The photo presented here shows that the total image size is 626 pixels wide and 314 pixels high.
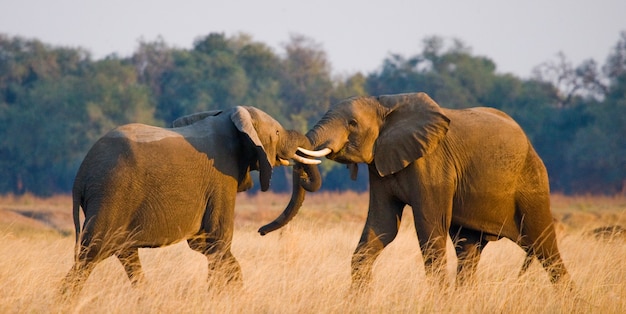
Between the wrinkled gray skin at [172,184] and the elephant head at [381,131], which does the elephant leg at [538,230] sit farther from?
the wrinkled gray skin at [172,184]

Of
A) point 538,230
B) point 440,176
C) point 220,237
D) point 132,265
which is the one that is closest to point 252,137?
point 220,237

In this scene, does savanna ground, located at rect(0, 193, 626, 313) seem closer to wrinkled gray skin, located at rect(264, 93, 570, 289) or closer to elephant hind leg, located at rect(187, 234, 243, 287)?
elephant hind leg, located at rect(187, 234, 243, 287)

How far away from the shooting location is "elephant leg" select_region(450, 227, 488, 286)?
33.2ft

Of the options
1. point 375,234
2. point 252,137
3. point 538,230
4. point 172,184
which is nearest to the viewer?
point 172,184

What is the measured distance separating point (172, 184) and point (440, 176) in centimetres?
234

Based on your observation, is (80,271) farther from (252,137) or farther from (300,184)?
(300,184)

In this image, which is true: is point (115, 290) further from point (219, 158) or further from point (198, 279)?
point (219, 158)

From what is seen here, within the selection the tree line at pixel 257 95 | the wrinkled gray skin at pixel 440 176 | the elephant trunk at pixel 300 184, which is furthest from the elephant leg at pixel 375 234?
the tree line at pixel 257 95

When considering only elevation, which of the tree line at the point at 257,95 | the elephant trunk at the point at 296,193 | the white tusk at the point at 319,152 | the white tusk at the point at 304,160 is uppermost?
the white tusk at the point at 319,152

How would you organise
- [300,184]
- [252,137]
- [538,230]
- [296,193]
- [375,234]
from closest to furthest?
[252,137]
[375,234]
[538,230]
[300,184]
[296,193]

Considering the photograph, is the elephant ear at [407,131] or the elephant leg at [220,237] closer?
the elephant leg at [220,237]

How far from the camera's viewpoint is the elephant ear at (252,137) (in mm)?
9469

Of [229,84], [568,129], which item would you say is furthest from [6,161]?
[568,129]

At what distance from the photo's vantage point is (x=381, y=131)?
9828mm
